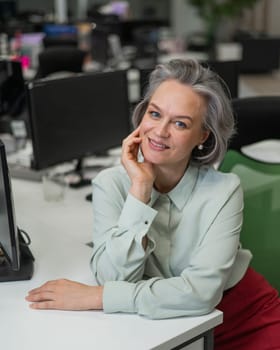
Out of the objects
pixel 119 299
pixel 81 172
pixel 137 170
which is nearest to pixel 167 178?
pixel 137 170

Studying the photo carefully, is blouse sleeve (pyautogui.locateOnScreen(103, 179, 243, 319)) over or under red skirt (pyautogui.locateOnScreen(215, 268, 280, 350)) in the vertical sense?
over

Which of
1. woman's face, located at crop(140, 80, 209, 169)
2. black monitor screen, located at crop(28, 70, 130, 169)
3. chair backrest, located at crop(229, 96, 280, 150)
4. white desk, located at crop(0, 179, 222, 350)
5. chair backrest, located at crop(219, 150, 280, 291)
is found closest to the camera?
white desk, located at crop(0, 179, 222, 350)

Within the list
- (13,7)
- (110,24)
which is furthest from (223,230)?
(13,7)

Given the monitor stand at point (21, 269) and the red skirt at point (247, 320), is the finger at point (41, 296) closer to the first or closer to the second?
the monitor stand at point (21, 269)

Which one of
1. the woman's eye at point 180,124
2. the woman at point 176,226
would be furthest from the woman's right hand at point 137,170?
the woman's eye at point 180,124

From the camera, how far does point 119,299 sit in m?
1.42

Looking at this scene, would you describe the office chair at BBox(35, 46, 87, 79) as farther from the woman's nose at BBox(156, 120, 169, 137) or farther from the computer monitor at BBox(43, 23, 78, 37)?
the woman's nose at BBox(156, 120, 169, 137)

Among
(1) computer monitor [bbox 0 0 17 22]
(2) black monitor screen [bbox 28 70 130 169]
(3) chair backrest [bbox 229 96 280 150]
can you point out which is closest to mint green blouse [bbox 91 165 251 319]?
(3) chair backrest [bbox 229 96 280 150]

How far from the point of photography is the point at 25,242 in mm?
1817

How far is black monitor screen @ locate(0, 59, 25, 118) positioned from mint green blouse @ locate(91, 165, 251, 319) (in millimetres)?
1647

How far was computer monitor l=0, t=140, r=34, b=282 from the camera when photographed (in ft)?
4.63

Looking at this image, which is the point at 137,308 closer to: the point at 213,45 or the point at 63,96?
the point at 63,96

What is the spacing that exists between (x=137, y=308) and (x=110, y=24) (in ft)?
17.0

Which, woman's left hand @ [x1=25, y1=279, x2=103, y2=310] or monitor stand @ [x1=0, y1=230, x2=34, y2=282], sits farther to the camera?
monitor stand @ [x1=0, y1=230, x2=34, y2=282]
